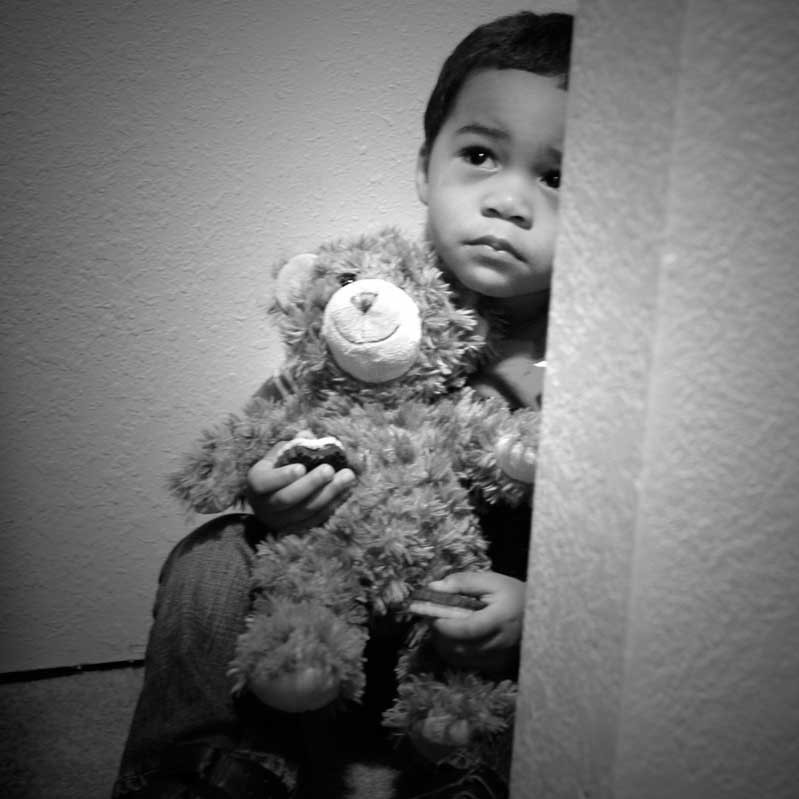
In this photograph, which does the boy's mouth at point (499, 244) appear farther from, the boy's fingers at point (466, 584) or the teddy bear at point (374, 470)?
the boy's fingers at point (466, 584)

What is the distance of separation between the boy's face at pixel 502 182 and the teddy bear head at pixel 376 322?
0.04 meters

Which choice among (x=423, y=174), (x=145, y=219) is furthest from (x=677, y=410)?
(x=145, y=219)

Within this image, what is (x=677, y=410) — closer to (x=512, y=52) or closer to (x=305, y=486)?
(x=305, y=486)

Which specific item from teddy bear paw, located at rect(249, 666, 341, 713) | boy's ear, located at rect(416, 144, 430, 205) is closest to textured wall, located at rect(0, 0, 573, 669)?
boy's ear, located at rect(416, 144, 430, 205)

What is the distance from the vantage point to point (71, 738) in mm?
862

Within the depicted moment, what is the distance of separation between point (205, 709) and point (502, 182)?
0.57m

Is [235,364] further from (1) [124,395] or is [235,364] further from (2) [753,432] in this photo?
(2) [753,432]

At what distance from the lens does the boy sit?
0.65m

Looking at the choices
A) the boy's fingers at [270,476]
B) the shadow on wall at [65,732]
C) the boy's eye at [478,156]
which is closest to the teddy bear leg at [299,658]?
the boy's fingers at [270,476]

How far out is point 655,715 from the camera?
0.44m

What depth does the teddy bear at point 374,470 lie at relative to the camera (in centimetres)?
62

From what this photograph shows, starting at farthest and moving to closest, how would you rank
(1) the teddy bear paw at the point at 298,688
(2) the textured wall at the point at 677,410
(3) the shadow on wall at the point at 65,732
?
(3) the shadow on wall at the point at 65,732
(1) the teddy bear paw at the point at 298,688
(2) the textured wall at the point at 677,410

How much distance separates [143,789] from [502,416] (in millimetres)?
469

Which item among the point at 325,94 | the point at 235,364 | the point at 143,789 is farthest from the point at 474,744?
the point at 325,94
